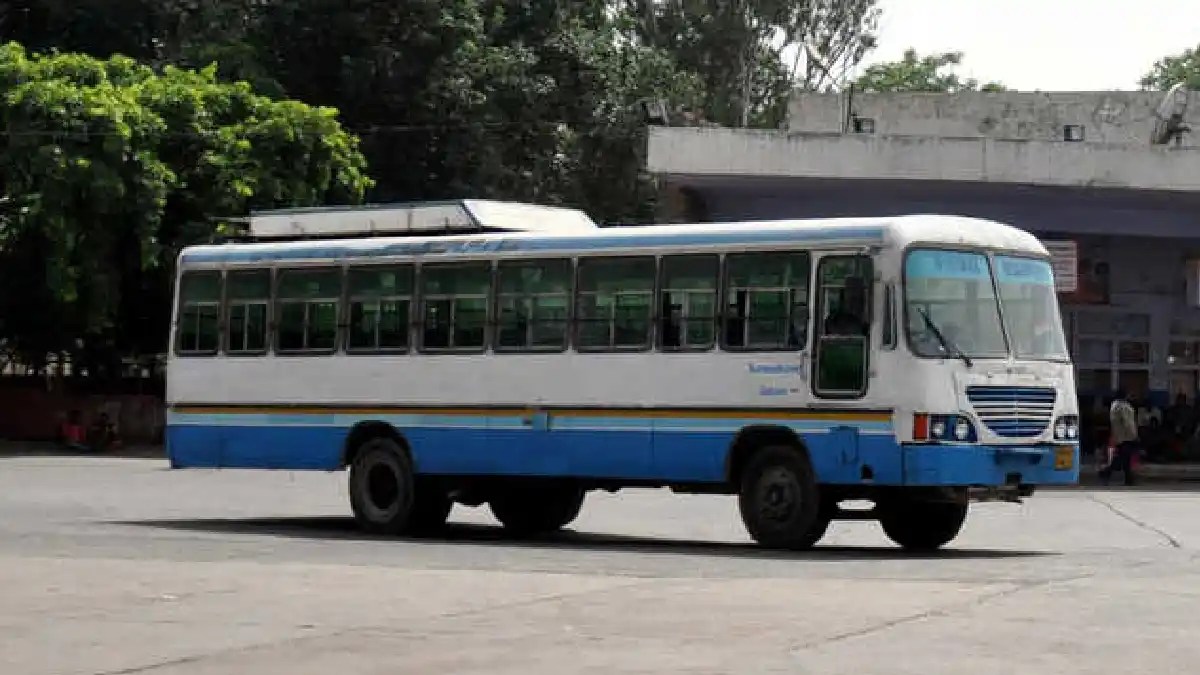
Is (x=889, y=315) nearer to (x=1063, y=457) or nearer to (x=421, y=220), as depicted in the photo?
(x=1063, y=457)

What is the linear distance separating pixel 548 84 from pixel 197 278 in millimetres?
32167

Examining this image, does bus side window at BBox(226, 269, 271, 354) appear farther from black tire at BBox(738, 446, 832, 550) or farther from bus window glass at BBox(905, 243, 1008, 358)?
bus window glass at BBox(905, 243, 1008, 358)

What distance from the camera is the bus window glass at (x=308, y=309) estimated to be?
23.2 m

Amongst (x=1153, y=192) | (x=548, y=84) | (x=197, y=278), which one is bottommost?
(x=197, y=278)

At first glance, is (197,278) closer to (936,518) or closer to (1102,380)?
(936,518)

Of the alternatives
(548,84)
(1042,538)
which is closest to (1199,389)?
(548,84)

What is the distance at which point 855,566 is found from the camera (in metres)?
18.0

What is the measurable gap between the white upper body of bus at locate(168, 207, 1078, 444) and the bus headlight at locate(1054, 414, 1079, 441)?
0.06 m

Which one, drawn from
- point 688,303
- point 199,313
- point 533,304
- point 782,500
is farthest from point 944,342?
point 199,313

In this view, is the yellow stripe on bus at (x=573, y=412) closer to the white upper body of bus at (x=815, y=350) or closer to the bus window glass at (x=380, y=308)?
the white upper body of bus at (x=815, y=350)

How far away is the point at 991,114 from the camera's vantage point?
173 ft

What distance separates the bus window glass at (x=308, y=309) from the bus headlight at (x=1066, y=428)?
286 inches

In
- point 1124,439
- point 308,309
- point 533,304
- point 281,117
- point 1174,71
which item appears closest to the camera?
point 533,304

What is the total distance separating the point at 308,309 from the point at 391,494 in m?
2.18
